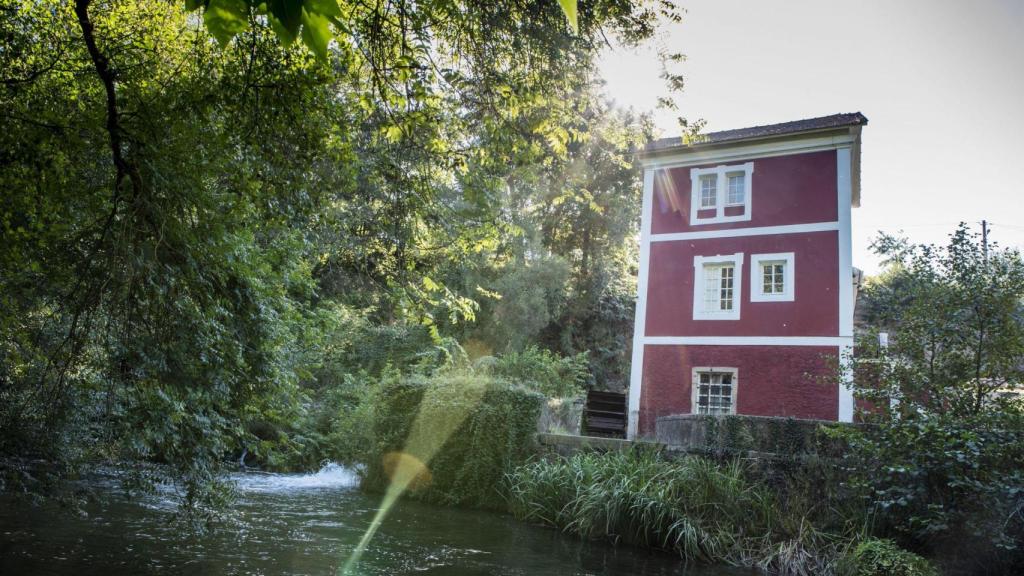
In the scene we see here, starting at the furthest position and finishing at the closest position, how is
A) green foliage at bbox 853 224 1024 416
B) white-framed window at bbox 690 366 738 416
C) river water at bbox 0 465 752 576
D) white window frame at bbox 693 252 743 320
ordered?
1. white window frame at bbox 693 252 743 320
2. white-framed window at bbox 690 366 738 416
3. green foliage at bbox 853 224 1024 416
4. river water at bbox 0 465 752 576

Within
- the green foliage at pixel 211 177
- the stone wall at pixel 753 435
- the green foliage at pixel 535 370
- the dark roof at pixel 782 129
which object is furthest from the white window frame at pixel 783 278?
the green foliage at pixel 211 177

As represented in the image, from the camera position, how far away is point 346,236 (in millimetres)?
6270

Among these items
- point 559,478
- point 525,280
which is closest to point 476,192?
point 559,478

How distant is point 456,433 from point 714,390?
267 inches

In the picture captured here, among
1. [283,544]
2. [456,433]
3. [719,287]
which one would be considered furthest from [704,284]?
[283,544]

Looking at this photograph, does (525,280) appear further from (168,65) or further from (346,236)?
(168,65)

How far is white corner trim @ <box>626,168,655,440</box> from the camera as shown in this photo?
1768 centimetres

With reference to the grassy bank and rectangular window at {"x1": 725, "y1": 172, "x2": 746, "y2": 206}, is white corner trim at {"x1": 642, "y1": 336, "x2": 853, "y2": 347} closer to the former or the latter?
rectangular window at {"x1": 725, "y1": 172, "x2": 746, "y2": 206}

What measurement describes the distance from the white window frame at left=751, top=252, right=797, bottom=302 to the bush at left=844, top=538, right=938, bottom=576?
883 cm

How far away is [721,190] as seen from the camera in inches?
699

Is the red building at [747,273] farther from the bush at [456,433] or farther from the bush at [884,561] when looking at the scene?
the bush at [884,561]

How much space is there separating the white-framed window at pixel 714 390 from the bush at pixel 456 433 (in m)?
5.37

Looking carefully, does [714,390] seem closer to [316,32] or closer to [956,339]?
[956,339]

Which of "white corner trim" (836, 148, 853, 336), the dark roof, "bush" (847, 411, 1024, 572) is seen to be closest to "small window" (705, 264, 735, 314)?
"white corner trim" (836, 148, 853, 336)
